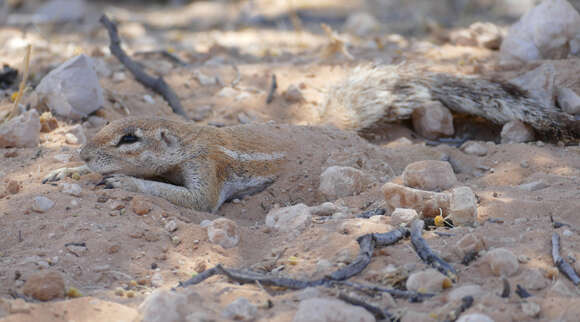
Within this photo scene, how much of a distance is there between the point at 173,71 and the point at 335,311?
5543mm

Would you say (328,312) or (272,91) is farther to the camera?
(272,91)

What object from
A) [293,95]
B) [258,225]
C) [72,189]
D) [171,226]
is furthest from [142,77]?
[171,226]

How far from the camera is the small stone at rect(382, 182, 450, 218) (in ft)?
12.3

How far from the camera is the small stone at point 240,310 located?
101 inches

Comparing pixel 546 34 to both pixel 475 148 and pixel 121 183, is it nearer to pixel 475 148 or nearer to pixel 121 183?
pixel 475 148

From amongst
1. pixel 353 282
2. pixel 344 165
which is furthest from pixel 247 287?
pixel 344 165

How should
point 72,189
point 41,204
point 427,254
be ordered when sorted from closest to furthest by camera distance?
point 427,254, point 41,204, point 72,189

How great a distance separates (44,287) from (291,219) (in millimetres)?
1527

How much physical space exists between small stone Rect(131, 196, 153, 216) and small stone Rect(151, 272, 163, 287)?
2.54 ft

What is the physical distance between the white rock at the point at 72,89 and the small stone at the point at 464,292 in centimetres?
410

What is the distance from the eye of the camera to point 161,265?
3.34 meters

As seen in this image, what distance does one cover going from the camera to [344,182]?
180 inches

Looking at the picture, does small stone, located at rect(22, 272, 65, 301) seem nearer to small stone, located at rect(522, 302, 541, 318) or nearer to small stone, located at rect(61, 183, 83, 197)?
small stone, located at rect(61, 183, 83, 197)

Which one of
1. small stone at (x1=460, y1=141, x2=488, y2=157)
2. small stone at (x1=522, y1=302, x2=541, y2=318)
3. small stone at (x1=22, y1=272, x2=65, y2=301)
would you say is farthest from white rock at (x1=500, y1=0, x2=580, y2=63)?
small stone at (x1=22, y1=272, x2=65, y2=301)
